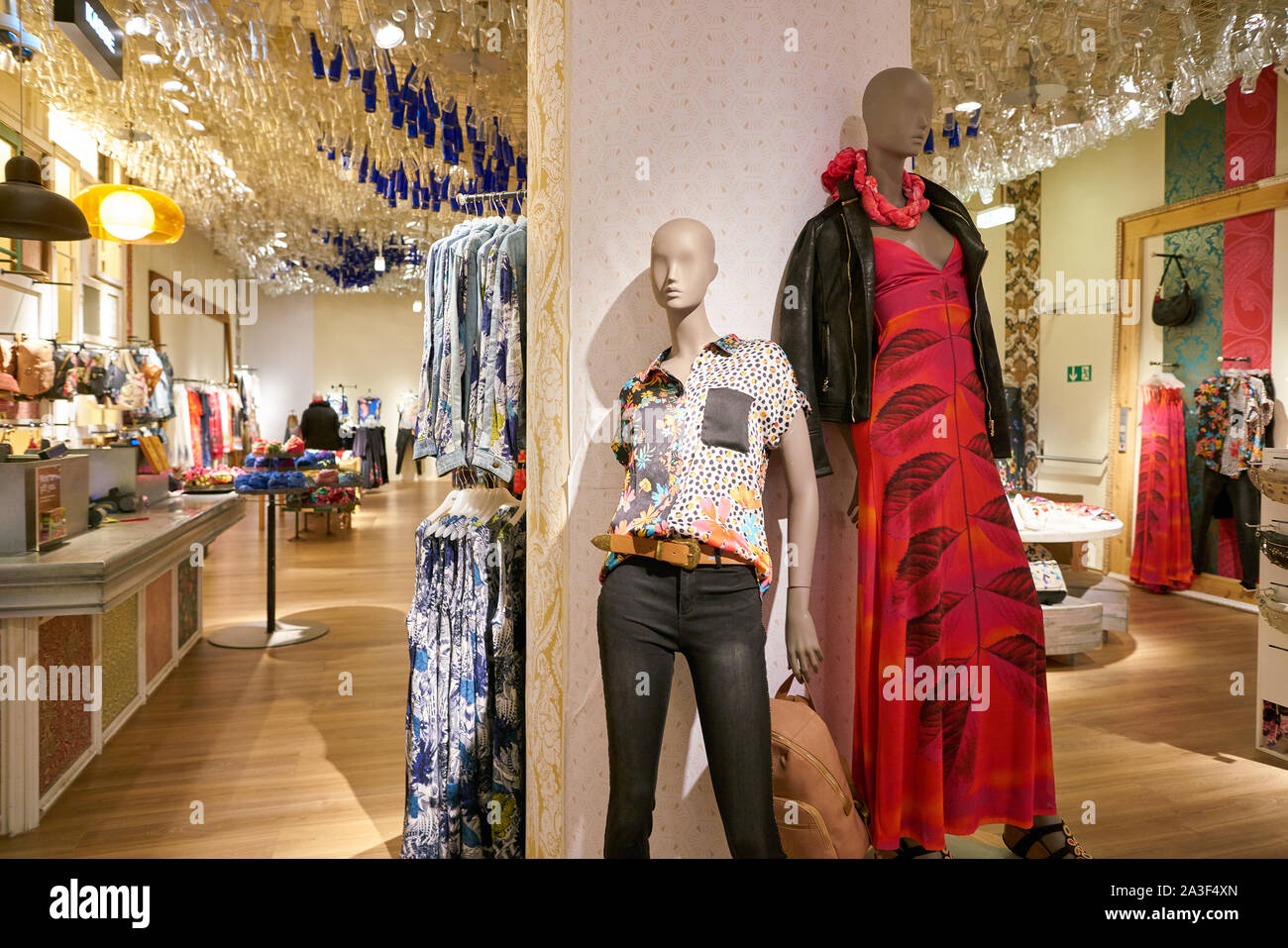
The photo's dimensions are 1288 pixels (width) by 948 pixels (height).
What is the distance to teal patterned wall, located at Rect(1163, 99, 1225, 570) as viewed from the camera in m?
6.18

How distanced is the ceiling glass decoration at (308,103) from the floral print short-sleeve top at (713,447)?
2.43m

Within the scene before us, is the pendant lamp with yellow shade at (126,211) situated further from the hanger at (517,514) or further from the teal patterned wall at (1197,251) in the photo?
the teal patterned wall at (1197,251)

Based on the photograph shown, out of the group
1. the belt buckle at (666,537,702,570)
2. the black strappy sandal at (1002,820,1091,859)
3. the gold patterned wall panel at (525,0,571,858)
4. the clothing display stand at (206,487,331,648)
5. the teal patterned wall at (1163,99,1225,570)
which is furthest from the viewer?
the teal patterned wall at (1163,99,1225,570)

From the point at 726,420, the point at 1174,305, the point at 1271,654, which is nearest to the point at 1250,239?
the point at 1174,305

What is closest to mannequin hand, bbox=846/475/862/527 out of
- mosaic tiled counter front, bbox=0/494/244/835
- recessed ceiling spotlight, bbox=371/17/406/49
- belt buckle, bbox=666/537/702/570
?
belt buckle, bbox=666/537/702/570

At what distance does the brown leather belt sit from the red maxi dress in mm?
482

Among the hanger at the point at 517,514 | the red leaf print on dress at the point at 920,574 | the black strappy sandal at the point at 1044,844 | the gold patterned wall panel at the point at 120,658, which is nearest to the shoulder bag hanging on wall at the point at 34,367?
the gold patterned wall panel at the point at 120,658

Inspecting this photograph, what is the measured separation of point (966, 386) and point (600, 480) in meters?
0.95

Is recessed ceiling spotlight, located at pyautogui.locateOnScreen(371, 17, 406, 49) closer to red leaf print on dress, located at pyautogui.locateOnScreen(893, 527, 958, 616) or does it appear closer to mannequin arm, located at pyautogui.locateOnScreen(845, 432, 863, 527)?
mannequin arm, located at pyautogui.locateOnScreen(845, 432, 863, 527)

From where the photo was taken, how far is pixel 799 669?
1700 millimetres

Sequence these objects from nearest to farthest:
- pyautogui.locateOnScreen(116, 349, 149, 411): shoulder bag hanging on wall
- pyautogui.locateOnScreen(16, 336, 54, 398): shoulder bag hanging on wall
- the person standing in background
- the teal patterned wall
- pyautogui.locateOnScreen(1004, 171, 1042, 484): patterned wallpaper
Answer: pyautogui.locateOnScreen(16, 336, 54, 398): shoulder bag hanging on wall, the teal patterned wall, pyautogui.locateOnScreen(116, 349, 149, 411): shoulder bag hanging on wall, pyautogui.locateOnScreen(1004, 171, 1042, 484): patterned wallpaper, the person standing in background

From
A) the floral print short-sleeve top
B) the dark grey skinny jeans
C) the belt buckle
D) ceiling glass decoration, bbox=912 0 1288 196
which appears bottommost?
the dark grey skinny jeans

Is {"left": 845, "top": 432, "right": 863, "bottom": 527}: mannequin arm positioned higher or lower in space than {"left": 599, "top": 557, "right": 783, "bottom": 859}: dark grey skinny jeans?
higher
